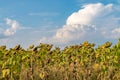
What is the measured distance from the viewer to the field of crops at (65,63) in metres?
10.7

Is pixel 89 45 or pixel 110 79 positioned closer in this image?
pixel 110 79

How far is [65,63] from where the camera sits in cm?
1233

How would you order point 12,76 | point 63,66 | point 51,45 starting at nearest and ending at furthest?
point 12,76, point 63,66, point 51,45

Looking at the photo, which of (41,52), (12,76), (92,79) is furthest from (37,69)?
(41,52)

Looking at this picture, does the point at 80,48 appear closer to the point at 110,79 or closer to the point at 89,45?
the point at 89,45

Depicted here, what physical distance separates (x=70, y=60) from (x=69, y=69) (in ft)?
4.88

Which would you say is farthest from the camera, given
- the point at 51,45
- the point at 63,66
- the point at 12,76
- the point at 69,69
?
the point at 51,45

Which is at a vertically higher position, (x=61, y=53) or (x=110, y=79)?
(x=61, y=53)

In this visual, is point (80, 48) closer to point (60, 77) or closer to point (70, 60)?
point (70, 60)

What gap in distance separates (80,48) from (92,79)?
6.45 ft

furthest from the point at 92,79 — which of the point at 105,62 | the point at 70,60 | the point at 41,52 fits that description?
the point at 41,52

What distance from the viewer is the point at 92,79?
1148cm

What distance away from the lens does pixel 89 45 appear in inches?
522

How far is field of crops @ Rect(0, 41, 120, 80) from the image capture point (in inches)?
423
